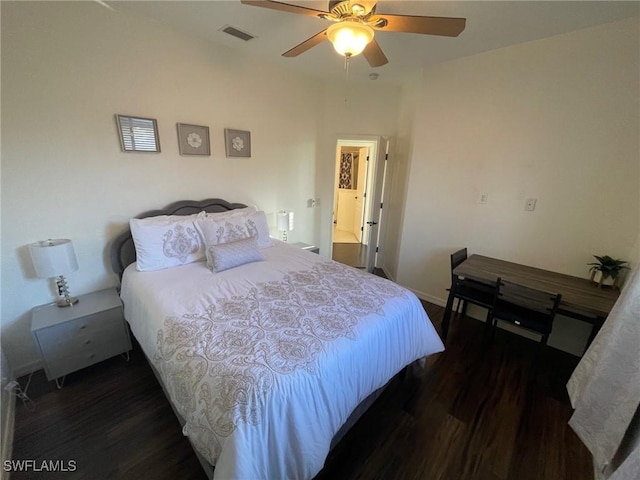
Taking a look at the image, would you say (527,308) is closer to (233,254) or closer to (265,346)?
(265,346)

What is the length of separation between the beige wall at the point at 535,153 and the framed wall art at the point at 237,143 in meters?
1.96

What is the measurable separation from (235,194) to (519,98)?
2982 millimetres

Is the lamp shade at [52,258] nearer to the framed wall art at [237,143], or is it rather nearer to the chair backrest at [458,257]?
the framed wall art at [237,143]

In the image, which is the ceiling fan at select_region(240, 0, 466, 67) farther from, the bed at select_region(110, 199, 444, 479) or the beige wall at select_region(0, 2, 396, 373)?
the bed at select_region(110, 199, 444, 479)

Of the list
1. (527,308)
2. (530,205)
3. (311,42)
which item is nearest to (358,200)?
(530,205)

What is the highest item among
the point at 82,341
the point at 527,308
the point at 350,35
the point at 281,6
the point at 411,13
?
the point at 411,13

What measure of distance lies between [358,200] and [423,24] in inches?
188

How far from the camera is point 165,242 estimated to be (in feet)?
7.14

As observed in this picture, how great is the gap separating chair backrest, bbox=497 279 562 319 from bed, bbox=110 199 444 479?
74cm

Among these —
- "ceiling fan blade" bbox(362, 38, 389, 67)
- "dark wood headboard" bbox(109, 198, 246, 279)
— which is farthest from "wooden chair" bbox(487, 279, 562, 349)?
"dark wood headboard" bbox(109, 198, 246, 279)

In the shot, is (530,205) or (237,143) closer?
(530,205)

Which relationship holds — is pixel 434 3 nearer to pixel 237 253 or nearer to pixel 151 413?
pixel 237 253

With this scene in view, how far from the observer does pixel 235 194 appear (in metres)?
3.02

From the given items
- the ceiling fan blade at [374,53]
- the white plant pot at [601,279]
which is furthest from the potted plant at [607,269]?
the ceiling fan blade at [374,53]
